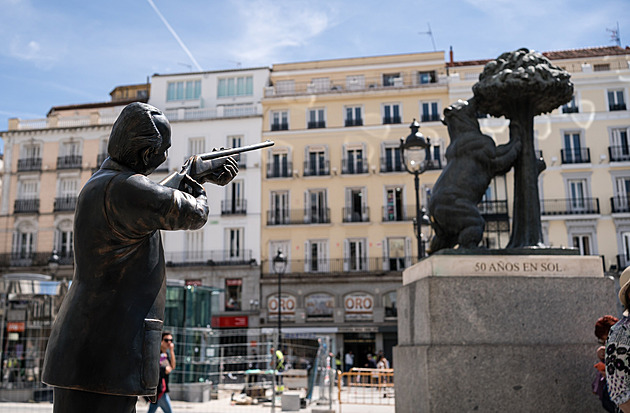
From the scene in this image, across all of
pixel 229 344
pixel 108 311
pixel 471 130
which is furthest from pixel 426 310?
pixel 229 344

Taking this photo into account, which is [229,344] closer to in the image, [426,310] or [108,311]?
[426,310]

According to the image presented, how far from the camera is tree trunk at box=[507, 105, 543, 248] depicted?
6.75 meters

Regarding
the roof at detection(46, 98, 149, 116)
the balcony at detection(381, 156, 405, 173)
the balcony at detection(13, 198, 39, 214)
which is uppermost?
the roof at detection(46, 98, 149, 116)

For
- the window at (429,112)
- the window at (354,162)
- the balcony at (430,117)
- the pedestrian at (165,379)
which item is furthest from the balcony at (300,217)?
the pedestrian at (165,379)

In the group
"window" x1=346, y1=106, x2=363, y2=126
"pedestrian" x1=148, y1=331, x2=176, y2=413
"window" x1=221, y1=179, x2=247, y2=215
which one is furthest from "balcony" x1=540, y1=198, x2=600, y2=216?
"pedestrian" x1=148, y1=331, x2=176, y2=413

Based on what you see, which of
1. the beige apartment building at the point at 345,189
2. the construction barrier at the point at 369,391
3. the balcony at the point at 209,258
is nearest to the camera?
the construction barrier at the point at 369,391

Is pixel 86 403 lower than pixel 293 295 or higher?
lower

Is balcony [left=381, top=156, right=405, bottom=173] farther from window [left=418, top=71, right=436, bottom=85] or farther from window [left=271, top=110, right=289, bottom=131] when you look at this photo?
window [left=271, top=110, right=289, bottom=131]

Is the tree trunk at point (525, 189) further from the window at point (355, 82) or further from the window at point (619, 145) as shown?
the window at point (355, 82)

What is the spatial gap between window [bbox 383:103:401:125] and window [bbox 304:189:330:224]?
6.46 metres

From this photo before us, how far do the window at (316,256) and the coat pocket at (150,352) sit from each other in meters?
37.0

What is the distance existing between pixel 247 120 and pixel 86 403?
40.8 m

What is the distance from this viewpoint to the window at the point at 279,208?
133 ft

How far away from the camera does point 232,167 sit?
2.95 metres
